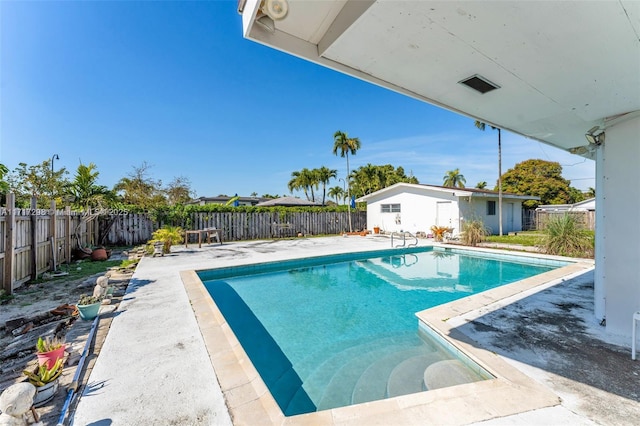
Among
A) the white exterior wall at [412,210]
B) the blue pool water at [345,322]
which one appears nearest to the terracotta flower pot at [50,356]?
the blue pool water at [345,322]

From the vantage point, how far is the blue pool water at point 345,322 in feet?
9.86

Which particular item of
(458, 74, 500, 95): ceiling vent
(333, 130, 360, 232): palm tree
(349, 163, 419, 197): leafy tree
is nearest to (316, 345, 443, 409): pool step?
(458, 74, 500, 95): ceiling vent

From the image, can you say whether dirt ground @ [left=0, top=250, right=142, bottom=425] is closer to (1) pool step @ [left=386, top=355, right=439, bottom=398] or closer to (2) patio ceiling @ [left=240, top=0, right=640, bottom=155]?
(1) pool step @ [left=386, top=355, right=439, bottom=398]

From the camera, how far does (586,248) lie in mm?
8703

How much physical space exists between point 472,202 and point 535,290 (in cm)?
1144

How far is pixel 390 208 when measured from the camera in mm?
18125

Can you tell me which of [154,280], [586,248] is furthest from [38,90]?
[586,248]

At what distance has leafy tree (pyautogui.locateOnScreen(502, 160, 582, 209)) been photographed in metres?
29.0

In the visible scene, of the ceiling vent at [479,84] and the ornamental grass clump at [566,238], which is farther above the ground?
the ceiling vent at [479,84]

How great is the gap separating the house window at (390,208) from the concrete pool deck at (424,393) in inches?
528

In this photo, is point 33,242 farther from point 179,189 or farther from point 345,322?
point 179,189

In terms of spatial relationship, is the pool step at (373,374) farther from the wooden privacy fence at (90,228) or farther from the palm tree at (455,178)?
the palm tree at (455,178)

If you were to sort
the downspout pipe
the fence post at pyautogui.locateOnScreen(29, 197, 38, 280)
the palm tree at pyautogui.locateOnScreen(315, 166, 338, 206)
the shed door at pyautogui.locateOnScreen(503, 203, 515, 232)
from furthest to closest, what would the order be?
the palm tree at pyautogui.locateOnScreen(315, 166, 338, 206)
the shed door at pyautogui.locateOnScreen(503, 203, 515, 232)
the fence post at pyautogui.locateOnScreen(29, 197, 38, 280)
the downspout pipe

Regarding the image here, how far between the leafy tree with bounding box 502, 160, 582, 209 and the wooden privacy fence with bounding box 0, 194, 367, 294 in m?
21.2
